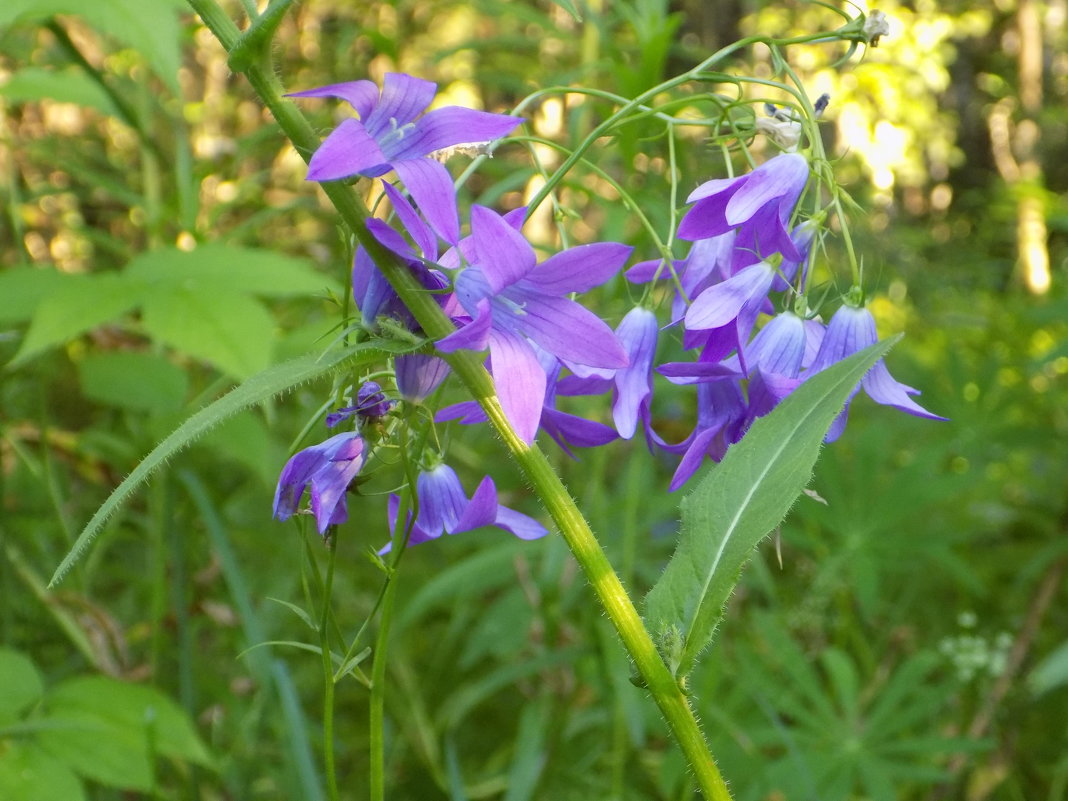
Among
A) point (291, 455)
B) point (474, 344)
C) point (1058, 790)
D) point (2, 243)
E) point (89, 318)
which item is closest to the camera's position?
point (474, 344)

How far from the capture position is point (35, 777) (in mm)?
1214

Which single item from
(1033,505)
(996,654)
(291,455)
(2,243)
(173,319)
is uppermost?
(291,455)

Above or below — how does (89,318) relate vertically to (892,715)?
above

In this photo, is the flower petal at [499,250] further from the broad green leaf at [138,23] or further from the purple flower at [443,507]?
the broad green leaf at [138,23]

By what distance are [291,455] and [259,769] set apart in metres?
1.45

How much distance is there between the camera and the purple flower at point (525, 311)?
25.9 inches

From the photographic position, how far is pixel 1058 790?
1.96 m

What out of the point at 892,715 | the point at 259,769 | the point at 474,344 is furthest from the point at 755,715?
the point at 474,344

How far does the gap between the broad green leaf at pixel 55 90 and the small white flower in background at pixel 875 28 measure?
4.74 feet

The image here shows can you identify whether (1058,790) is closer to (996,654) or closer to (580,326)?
(996,654)

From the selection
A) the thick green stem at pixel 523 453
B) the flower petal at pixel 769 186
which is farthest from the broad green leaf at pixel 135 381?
the flower petal at pixel 769 186

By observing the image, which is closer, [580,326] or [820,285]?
[580,326]

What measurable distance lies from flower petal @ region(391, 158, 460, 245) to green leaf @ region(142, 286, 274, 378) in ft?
2.47

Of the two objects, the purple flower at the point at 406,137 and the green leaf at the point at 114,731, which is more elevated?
the purple flower at the point at 406,137
